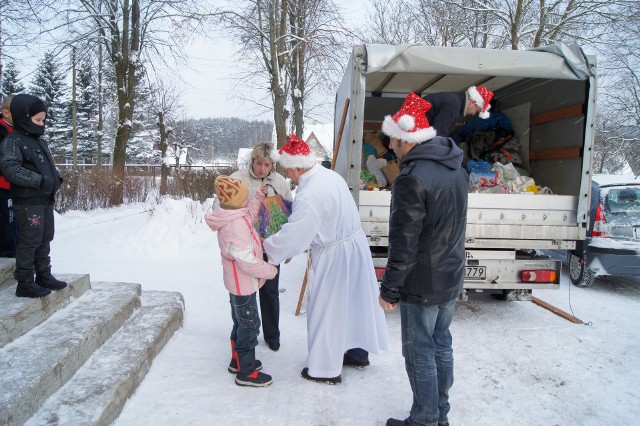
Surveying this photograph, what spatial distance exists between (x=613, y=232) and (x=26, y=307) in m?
6.50

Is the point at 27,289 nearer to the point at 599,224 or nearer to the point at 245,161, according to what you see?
the point at 599,224

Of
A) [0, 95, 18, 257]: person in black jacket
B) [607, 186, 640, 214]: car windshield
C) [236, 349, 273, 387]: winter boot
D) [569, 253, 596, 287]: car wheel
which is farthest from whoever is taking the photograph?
[569, 253, 596, 287]: car wheel

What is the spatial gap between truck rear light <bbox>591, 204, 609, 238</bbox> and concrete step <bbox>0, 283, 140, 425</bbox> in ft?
18.7

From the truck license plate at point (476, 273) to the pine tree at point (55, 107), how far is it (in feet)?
124

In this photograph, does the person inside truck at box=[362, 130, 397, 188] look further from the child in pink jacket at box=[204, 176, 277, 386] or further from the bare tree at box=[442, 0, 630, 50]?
the bare tree at box=[442, 0, 630, 50]

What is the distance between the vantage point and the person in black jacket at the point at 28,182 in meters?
3.13

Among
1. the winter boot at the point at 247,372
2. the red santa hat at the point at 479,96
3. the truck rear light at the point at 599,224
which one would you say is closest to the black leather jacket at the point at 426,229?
the winter boot at the point at 247,372

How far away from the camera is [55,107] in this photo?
38062mm

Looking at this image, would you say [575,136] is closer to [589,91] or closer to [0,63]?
[589,91]

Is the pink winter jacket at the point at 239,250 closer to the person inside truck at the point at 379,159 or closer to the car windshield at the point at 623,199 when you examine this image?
the person inside truck at the point at 379,159

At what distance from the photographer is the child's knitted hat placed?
289cm

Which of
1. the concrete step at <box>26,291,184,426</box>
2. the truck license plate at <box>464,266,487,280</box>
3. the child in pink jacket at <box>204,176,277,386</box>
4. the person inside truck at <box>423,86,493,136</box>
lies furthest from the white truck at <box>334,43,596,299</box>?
the concrete step at <box>26,291,184,426</box>

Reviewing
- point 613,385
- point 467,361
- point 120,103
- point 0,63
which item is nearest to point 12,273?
point 467,361

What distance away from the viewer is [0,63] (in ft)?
34.0
